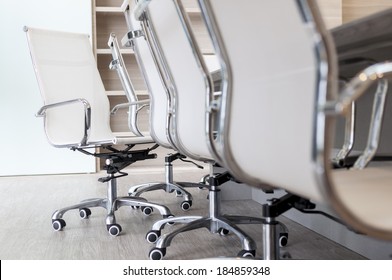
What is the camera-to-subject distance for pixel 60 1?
4.88m

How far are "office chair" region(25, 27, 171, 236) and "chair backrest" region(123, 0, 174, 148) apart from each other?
1.11ft

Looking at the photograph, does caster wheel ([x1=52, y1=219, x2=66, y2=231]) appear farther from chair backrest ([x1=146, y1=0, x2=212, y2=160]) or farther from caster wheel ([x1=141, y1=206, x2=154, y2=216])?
chair backrest ([x1=146, y1=0, x2=212, y2=160])

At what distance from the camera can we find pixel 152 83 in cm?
234

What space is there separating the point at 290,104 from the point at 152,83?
155cm

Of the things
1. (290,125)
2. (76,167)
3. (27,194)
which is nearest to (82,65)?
(27,194)

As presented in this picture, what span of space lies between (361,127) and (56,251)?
4.84 feet

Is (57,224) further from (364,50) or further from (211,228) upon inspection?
(364,50)

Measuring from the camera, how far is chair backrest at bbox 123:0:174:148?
2171 mm

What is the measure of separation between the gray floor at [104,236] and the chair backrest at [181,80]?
55 cm

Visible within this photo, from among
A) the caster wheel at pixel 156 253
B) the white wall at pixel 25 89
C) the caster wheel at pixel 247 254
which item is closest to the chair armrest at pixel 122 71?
the caster wheel at pixel 156 253

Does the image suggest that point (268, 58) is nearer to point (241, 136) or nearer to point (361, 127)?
point (241, 136)

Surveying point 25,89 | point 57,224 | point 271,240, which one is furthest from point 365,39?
point 25,89

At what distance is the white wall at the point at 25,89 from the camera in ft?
15.7

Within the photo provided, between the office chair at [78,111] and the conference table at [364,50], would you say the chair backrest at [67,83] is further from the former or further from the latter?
the conference table at [364,50]
